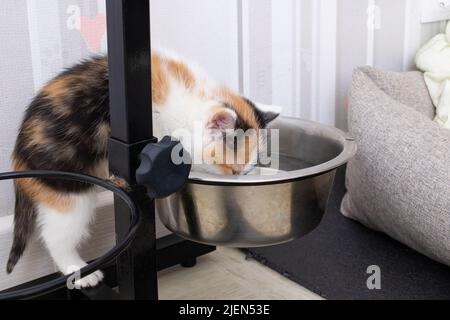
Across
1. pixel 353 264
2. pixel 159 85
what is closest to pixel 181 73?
pixel 159 85

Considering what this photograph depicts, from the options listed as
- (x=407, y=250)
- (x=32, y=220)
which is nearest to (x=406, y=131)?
(x=407, y=250)

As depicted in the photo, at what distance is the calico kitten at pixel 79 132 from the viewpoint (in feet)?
2.92

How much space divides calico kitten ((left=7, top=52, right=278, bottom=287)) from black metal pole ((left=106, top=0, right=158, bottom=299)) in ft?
0.75

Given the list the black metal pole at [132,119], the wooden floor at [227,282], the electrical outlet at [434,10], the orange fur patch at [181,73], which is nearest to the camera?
the black metal pole at [132,119]

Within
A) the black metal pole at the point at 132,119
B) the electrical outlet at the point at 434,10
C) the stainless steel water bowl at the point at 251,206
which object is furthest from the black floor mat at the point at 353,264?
the electrical outlet at the point at 434,10

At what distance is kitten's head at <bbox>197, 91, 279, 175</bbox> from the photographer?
91 cm

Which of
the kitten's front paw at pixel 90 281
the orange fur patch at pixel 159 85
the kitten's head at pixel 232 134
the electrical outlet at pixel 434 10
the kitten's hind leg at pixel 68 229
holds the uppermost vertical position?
the electrical outlet at pixel 434 10

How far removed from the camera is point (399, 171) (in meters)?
1.13

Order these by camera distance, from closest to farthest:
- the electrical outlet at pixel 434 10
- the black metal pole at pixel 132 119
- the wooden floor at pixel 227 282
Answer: the black metal pole at pixel 132 119, the wooden floor at pixel 227 282, the electrical outlet at pixel 434 10

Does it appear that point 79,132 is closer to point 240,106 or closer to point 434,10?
point 240,106

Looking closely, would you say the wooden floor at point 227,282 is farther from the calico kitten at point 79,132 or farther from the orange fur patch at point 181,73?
the orange fur patch at point 181,73

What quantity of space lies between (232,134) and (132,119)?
31cm

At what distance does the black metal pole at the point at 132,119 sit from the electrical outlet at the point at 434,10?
54.8 inches

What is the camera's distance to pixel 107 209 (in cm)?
114
